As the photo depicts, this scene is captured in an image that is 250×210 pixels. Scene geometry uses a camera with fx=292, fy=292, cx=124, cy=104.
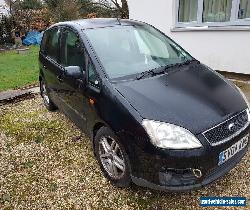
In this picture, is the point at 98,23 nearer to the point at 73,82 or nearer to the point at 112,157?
the point at 73,82

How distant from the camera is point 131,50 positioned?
383 centimetres

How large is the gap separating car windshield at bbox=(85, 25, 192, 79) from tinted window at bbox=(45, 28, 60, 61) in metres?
1.01

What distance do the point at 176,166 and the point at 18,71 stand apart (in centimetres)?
807

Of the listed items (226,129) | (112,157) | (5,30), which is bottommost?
(112,157)

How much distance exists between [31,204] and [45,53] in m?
2.87

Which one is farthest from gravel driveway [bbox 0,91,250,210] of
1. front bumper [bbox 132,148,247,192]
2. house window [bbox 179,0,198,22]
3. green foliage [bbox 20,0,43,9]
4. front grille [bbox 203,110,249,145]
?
green foliage [bbox 20,0,43,9]

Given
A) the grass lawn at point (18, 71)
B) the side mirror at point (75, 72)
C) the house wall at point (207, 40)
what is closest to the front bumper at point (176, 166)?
the side mirror at point (75, 72)

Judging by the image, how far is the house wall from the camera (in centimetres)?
640

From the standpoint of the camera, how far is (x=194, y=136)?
267 cm

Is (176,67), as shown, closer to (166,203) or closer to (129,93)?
(129,93)

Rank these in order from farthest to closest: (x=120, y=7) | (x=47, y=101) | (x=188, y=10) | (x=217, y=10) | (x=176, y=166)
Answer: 1. (x=120, y=7)
2. (x=188, y=10)
3. (x=217, y=10)
4. (x=47, y=101)
5. (x=176, y=166)

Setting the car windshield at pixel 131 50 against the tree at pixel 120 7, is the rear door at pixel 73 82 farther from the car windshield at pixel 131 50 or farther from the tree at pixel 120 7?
the tree at pixel 120 7

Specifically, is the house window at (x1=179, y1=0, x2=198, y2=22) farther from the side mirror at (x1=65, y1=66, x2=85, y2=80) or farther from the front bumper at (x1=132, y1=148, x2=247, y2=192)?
the front bumper at (x1=132, y1=148, x2=247, y2=192)

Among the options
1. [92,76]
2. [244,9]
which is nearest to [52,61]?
[92,76]
